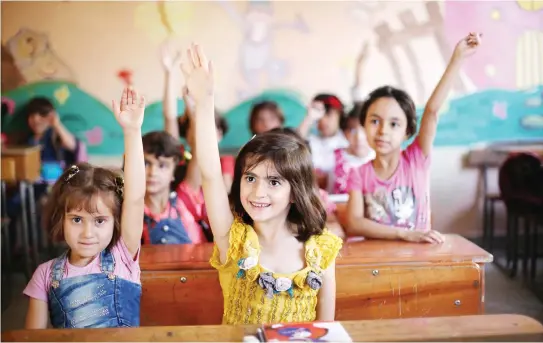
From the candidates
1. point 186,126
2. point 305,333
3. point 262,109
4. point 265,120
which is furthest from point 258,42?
point 305,333

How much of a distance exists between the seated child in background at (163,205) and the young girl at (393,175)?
2.33 ft

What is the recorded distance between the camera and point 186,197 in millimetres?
2691

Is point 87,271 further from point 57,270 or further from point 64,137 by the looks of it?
point 64,137

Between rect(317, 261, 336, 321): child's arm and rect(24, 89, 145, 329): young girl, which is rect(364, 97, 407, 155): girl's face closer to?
rect(317, 261, 336, 321): child's arm

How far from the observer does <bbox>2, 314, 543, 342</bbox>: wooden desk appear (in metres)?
1.24

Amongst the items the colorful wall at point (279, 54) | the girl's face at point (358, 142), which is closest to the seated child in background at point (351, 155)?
the girl's face at point (358, 142)

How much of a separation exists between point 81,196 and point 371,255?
39.9 inches

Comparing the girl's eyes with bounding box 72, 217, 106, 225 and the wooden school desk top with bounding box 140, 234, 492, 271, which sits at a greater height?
the girl's eyes with bounding box 72, 217, 106, 225

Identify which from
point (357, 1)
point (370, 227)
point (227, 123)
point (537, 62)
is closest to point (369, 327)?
point (370, 227)

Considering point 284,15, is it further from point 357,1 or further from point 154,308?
point 154,308

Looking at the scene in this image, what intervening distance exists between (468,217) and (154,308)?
402 centimetres

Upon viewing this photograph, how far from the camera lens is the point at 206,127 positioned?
4.86 feet

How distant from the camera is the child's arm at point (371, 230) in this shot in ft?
7.35

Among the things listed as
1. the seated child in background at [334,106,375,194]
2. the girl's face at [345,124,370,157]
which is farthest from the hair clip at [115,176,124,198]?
the girl's face at [345,124,370,157]
